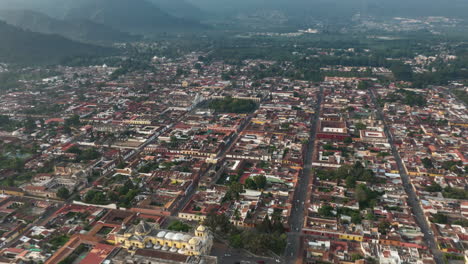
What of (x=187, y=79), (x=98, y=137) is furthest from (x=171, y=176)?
(x=187, y=79)

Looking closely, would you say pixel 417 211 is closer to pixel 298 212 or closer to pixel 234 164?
pixel 298 212

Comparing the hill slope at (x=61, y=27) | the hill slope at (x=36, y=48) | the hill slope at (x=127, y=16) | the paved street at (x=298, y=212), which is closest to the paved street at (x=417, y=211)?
the paved street at (x=298, y=212)

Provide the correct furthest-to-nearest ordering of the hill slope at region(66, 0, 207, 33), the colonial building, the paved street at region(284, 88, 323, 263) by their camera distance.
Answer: the hill slope at region(66, 0, 207, 33) < the paved street at region(284, 88, 323, 263) < the colonial building

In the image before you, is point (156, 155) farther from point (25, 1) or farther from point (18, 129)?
point (25, 1)

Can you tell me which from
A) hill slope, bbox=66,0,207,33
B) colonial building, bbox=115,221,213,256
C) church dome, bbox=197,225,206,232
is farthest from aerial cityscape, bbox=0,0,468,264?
hill slope, bbox=66,0,207,33

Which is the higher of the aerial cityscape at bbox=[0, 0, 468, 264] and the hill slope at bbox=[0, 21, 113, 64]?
the hill slope at bbox=[0, 21, 113, 64]

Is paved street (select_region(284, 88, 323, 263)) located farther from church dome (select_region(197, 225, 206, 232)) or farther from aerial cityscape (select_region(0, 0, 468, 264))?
church dome (select_region(197, 225, 206, 232))
